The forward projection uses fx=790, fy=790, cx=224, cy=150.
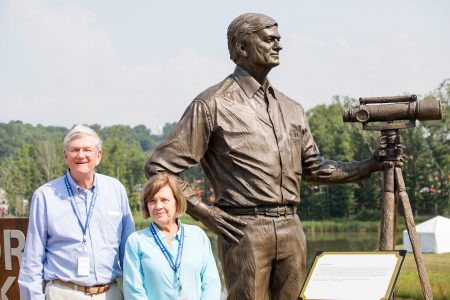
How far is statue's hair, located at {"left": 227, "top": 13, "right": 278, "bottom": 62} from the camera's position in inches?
199

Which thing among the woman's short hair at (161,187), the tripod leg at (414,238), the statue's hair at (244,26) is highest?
the statue's hair at (244,26)

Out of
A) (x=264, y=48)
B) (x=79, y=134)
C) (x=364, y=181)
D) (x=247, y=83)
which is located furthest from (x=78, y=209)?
(x=364, y=181)

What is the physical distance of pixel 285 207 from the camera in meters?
5.04

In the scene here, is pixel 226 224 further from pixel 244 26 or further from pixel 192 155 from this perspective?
pixel 244 26

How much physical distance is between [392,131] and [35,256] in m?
2.41

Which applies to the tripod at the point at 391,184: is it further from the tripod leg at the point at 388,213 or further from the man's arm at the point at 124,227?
the man's arm at the point at 124,227

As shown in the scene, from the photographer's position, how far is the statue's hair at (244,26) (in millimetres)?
5047

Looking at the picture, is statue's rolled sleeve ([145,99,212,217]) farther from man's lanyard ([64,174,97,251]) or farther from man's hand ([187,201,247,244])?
man's lanyard ([64,174,97,251])

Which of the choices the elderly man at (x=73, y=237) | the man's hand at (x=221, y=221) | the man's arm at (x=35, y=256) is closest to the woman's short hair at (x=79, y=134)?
the elderly man at (x=73, y=237)

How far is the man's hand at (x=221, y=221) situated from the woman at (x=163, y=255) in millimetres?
744

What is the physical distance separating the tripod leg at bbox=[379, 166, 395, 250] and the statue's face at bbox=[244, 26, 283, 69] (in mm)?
1046

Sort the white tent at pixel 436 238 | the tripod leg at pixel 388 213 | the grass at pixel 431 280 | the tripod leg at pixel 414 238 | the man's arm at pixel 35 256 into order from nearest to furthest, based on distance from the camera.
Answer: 1. the man's arm at pixel 35 256
2. the tripod leg at pixel 414 238
3. the tripod leg at pixel 388 213
4. the grass at pixel 431 280
5. the white tent at pixel 436 238

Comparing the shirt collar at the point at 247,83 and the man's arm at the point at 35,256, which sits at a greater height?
the shirt collar at the point at 247,83

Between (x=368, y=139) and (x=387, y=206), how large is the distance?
39.5 metres
